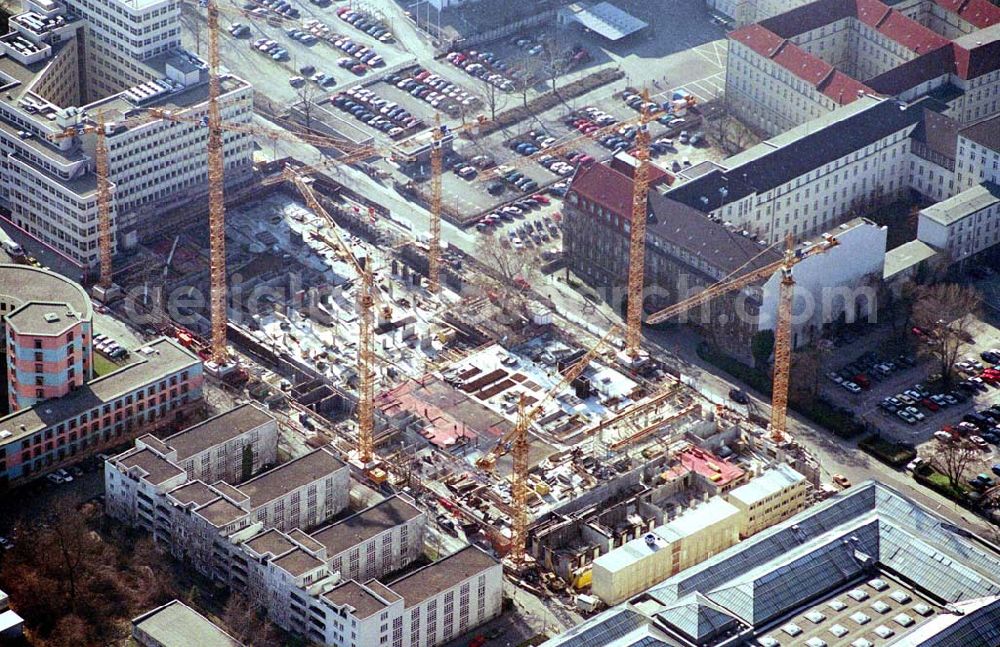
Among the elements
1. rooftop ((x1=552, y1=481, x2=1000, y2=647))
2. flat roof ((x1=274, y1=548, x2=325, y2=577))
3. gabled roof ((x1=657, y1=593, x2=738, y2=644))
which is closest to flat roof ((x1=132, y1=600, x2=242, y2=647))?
flat roof ((x1=274, y1=548, x2=325, y2=577))

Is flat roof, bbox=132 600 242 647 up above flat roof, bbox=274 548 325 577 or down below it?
below

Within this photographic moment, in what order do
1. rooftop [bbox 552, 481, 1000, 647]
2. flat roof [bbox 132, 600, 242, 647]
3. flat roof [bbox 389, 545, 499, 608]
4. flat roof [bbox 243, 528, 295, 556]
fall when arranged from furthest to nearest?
flat roof [bbox 243, 528, 295, 556]
flat roof [bbox 389, 545, 499, 608]
flat roof [bbox 132, 600, 242, 647]
rooftop [bbox 552, 481, 1000, 647]

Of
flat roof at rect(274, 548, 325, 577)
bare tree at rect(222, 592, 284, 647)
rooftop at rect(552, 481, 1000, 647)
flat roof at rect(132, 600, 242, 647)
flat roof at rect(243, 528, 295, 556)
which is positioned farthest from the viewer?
flat roof at rect(243, 528, 295, 556)

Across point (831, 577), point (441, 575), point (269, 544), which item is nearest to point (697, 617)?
point (831, 577)

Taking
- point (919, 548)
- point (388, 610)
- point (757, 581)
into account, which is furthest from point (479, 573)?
point (919, 548)

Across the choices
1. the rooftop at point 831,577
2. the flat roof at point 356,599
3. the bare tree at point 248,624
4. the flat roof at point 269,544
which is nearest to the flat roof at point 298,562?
the flat roof at point 269,544

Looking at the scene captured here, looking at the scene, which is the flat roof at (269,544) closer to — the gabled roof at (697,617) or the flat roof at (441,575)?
the flat roof at (441,575)

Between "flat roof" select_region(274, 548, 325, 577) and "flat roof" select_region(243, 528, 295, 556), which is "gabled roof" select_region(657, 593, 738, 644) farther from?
"flat roof" select_region(243, 528, 295, 556)

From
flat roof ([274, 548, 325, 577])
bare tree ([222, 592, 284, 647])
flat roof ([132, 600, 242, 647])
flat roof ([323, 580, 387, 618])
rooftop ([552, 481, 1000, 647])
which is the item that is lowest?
bare tree ([222, 592, 284, 647])
